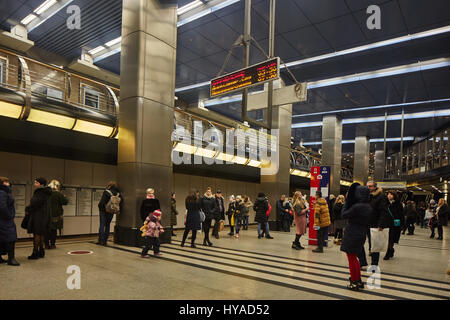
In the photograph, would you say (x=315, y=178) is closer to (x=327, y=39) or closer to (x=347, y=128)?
(x=327, y=39)

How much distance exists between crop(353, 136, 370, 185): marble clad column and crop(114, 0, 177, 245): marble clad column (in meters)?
19.7

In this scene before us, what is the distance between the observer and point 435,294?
494 centimetres

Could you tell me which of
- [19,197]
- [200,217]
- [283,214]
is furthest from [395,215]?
[19,197]

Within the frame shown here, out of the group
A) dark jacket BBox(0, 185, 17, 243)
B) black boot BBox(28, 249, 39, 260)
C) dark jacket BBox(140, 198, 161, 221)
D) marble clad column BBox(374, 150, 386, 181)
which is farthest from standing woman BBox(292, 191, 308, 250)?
marble clad column BBox(374, 150, 386, 181)

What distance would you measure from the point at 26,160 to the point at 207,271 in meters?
6.90

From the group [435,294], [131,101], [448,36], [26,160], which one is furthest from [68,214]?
[448,36]

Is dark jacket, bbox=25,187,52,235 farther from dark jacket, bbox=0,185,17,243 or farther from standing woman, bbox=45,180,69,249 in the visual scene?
standing woman, bbox=45,180,69,249

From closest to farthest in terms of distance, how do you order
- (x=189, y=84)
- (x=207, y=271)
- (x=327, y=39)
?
1. (x=207, y=271)
2. (x=327, y=39)
3. (x=189, y=84)

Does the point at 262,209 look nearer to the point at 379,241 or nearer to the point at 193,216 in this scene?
the point at 193,216

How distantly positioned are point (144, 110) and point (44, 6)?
5.70 m

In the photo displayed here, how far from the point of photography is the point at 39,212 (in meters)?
6.50

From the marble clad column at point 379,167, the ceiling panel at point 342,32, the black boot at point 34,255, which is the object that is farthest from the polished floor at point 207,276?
the marble clad column at point 379,167

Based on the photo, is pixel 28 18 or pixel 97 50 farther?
pixel 97 50
